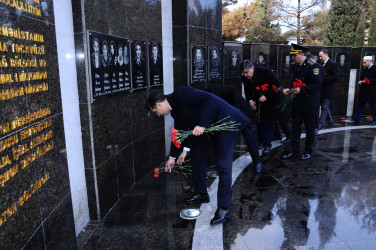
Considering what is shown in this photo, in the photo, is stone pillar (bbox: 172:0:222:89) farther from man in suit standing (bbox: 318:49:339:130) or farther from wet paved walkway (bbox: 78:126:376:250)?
man in suit standing (bbox: 318:49:339:130)

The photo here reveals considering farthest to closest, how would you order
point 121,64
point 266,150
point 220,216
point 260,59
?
1. point 260,59
2. point 266,150
3. point 121,64
4. point 220,216

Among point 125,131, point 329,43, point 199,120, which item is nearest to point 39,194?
point 199,120

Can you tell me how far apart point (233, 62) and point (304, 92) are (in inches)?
133

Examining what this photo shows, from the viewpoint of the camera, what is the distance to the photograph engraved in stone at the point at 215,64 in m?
7.66

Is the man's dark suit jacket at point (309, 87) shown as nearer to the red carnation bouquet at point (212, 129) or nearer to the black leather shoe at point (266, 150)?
the black leather shoe at point (266, 150)

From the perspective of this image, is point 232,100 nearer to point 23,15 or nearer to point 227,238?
point 227,238

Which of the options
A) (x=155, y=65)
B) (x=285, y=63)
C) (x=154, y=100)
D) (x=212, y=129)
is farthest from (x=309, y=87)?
(x=285, y=63)

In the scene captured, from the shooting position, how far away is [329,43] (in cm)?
2266

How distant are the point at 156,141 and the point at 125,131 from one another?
4.66 feet

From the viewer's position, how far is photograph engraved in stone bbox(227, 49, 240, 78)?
8.76 m

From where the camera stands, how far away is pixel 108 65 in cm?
406

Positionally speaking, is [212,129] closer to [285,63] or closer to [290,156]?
[290,156]

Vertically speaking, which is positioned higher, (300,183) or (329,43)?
(329,43)

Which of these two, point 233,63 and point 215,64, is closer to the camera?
point 215,64
